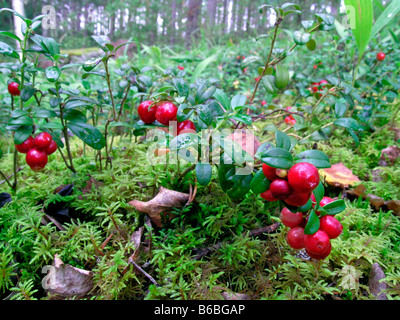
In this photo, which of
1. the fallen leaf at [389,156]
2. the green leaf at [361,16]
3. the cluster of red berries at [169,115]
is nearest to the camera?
the cluster of red berries at [169,115]

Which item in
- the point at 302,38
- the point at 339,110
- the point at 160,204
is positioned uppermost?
the point at 302,38

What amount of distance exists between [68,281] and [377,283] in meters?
1.14

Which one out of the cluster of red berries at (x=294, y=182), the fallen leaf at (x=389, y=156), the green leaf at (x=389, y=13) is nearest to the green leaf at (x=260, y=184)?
the cluster of red berries at (x=294, y=182)

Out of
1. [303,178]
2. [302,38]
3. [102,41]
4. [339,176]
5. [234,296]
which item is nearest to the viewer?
[303,178]

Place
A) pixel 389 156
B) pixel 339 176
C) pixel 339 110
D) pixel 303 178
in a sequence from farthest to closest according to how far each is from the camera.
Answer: pixel 389 156 < pixel 339 176 < pixel 339 110 < pixel 303 178

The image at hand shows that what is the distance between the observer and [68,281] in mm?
962

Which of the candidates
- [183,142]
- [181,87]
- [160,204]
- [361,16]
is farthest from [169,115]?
[361,16]

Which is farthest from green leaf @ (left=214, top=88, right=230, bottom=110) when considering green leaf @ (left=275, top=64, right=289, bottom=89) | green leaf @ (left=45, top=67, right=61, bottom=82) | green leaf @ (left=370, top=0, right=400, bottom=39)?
green leaf @ (left=370, top=0, right=400, bottom=39)

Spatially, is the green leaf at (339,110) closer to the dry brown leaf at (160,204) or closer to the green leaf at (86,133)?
the dry brown leaf at (160,204)

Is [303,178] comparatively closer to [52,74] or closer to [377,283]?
[377,283]

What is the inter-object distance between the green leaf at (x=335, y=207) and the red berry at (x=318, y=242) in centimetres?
8

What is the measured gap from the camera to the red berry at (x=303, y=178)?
67 centimetres

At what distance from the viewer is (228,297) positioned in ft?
2.99
